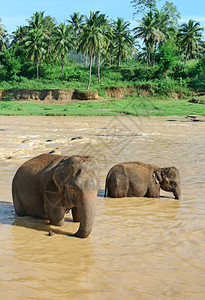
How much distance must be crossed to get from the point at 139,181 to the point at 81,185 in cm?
297

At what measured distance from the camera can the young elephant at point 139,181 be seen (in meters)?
7.21

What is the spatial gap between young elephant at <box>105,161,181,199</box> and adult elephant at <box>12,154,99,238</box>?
1.98m

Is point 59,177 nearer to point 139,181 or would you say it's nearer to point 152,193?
point 139,181

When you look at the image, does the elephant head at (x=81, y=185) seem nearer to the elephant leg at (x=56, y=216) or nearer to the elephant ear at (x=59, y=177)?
the elephant ear at (x=59, y=177)

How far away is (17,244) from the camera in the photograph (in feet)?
14.8

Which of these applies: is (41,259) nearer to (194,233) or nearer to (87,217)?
(87,217)

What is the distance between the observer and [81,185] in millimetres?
4492

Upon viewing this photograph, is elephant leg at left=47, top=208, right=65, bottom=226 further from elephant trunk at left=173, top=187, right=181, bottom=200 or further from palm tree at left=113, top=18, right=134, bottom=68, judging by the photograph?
palm tree at left=113, top=18, right=134, bottom=68

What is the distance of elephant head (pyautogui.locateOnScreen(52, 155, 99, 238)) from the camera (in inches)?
177

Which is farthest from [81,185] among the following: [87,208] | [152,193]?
[152,193]

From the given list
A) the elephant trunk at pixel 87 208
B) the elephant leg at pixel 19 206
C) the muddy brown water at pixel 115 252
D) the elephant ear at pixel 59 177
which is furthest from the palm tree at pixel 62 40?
the elephant trunk at pixel 87 208

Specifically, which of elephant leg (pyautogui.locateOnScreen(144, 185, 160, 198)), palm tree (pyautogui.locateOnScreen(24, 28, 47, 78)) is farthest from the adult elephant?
palm tree (pyautogui.locateOnScreen(24, 28, 47, 78))

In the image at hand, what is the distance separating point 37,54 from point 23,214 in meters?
48.9

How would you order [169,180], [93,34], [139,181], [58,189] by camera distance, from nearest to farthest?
[58,189]
[139,181]
[169,180]
[93,34]
